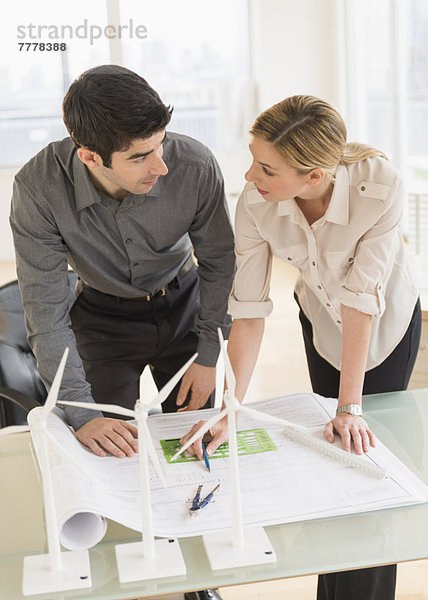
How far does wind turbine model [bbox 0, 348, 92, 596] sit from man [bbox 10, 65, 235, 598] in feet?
1.10

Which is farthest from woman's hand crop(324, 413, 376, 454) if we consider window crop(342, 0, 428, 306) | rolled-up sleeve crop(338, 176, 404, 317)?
window crop(342, 0, 428, 306)

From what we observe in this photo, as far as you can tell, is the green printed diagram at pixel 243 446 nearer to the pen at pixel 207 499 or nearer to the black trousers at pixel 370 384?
the pen at pixel 207 499

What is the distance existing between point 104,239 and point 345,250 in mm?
608

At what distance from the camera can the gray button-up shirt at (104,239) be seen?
5.70 feet

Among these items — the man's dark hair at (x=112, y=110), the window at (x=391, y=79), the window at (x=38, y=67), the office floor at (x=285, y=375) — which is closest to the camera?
the man's dark hair at (x=112, y=110)

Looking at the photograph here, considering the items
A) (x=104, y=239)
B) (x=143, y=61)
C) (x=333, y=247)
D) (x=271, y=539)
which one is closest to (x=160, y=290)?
(x=104, y=239)

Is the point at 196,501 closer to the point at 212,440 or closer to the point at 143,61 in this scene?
the point at 212,440

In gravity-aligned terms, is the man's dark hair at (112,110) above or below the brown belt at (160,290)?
above

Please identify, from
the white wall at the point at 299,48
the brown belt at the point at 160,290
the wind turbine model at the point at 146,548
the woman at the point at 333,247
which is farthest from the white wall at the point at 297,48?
the wind turbine model at the point at 146,548

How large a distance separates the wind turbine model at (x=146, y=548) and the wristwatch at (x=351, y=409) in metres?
0.50

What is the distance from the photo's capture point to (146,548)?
1.14 m

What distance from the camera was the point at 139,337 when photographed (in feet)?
6.95

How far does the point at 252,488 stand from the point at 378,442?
31 centimetres

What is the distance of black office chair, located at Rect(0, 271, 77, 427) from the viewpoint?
206cm
